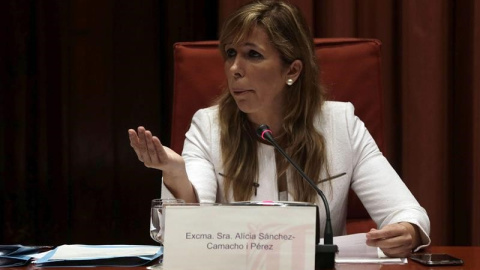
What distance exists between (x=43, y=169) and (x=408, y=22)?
4.76 feet

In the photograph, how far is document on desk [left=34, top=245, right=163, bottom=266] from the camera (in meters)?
1.34

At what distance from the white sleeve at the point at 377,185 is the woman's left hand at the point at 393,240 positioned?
0.17 meters

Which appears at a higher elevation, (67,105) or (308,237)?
(67,105)

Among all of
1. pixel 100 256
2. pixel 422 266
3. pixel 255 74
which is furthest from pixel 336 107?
pixel 100 256

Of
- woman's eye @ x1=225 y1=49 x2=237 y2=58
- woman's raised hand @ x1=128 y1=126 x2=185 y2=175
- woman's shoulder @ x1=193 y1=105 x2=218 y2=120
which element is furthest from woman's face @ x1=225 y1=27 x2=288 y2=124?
woman's raised hand @ x1=128 y1=126 x2=185 y2=175

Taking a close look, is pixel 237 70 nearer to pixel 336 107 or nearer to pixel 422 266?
pixel 336 107

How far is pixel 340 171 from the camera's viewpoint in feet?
6.49

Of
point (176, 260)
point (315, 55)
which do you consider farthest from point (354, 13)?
point (176, 260)

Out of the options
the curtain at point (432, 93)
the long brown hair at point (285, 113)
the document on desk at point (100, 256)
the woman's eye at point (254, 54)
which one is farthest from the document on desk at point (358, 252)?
the curtain at point (432, 93)

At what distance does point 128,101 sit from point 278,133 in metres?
0.88

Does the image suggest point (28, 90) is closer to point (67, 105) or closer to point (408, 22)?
point (67, 105)

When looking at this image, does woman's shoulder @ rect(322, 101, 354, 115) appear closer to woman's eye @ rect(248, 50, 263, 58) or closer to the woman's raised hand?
woman's eye @ rect(248, 50, 263, 58)

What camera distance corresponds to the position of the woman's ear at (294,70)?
2031 millimetres

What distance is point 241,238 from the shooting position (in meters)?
1.18
